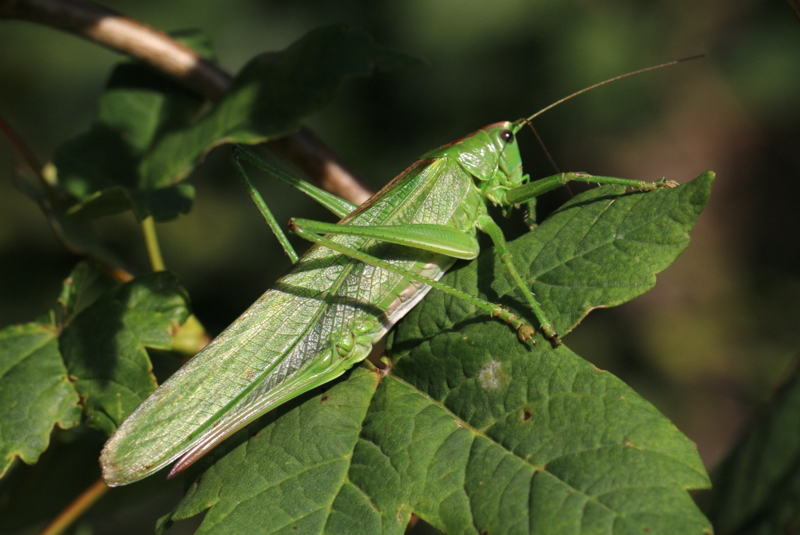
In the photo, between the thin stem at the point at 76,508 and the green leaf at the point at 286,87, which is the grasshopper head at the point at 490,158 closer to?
the green leaf at the point at 286,87

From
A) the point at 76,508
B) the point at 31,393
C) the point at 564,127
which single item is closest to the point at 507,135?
the point at 31,393

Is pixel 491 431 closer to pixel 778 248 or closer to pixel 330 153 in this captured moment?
pixel 330 153

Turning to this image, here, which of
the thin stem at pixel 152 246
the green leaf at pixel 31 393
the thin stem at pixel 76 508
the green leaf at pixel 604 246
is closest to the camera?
the green leaf at pixel 604 246

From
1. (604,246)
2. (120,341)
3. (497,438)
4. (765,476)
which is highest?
(120,341)

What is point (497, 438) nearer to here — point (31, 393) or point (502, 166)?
point (502, 166)

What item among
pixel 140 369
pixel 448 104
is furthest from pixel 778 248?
pixel 140 369

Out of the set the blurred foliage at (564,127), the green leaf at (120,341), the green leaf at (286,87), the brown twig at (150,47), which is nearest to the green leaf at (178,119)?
the green leaf at (286,87)

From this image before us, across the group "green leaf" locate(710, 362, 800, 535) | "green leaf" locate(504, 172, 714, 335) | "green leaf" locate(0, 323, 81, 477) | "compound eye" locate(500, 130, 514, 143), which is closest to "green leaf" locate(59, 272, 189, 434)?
"green leaf" locate(0, 323, 81, 477)
